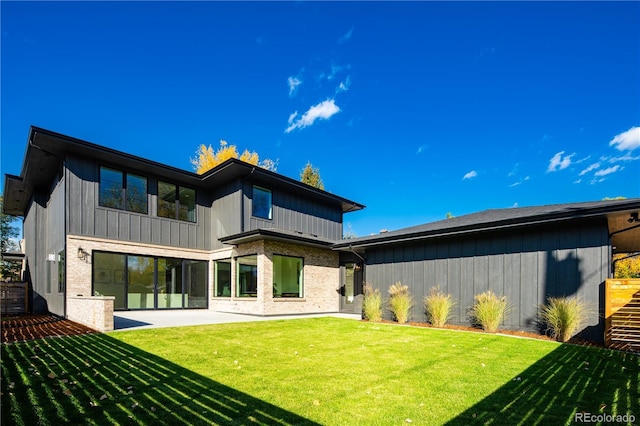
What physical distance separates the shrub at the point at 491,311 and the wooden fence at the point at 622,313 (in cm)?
212

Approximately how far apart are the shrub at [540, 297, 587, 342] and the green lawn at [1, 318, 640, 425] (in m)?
0.70

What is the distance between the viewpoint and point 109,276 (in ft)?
39.2

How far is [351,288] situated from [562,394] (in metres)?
11.4

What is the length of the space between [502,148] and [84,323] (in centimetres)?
2288

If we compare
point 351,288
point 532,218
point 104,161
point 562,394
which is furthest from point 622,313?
point 104,161

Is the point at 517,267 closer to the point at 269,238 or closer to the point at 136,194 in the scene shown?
the point at 269,238

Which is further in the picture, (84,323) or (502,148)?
(502,148)

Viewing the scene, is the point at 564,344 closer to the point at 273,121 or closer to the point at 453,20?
the point at 453,20

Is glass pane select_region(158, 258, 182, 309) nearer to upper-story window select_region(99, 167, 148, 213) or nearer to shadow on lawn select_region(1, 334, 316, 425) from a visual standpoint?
upper-story window select_region(99, 167, 148, 213)

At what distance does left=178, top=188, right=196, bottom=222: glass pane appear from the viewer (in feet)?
46.5

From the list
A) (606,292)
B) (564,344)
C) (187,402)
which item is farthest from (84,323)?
(606,292)

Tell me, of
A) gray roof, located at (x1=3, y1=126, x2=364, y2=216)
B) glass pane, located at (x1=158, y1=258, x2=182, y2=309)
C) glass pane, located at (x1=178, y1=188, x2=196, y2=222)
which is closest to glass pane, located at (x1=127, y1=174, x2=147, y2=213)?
gray roof, located at (x1=3, y1=126, x2=364, y2=216)

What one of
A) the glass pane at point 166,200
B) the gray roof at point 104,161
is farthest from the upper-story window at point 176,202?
the gray roof at point 104,161

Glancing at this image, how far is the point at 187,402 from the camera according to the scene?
11.3 feet
